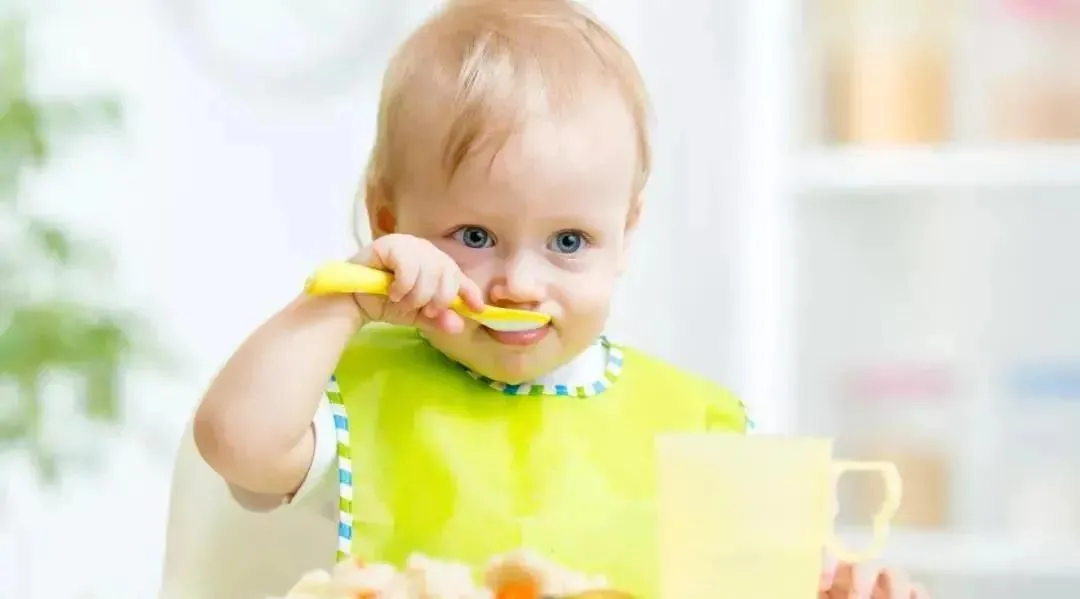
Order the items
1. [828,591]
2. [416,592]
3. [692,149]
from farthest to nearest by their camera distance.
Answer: [692,149]
[828,591]
[416,592]

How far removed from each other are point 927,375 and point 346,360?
1230 mm

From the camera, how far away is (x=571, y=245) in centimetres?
85

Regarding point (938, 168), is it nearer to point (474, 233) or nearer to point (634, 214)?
point (634, 214)

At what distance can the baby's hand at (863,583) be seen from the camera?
731 mm

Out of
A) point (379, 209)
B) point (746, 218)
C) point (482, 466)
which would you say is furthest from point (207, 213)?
point (482, 466)

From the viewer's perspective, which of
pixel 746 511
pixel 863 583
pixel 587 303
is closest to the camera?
pixel 746 511

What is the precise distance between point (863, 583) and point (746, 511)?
152mm

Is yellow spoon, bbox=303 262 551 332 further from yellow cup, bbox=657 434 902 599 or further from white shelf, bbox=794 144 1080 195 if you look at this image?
white shelf, bbox=794 144 1080 195

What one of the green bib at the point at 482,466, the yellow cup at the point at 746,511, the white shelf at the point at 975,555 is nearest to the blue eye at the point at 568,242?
the green bib at the point at 482,466

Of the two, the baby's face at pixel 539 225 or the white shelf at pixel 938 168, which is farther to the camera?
the white shelf at pixel 938 168

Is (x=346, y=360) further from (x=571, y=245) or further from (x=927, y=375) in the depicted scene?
(x=927, y=375)

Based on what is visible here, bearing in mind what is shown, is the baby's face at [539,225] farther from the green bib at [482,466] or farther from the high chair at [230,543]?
the high chair at [230,543]

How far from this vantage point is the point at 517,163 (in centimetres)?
80

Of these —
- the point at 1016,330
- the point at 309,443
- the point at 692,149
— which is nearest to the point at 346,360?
the point at 309,443
